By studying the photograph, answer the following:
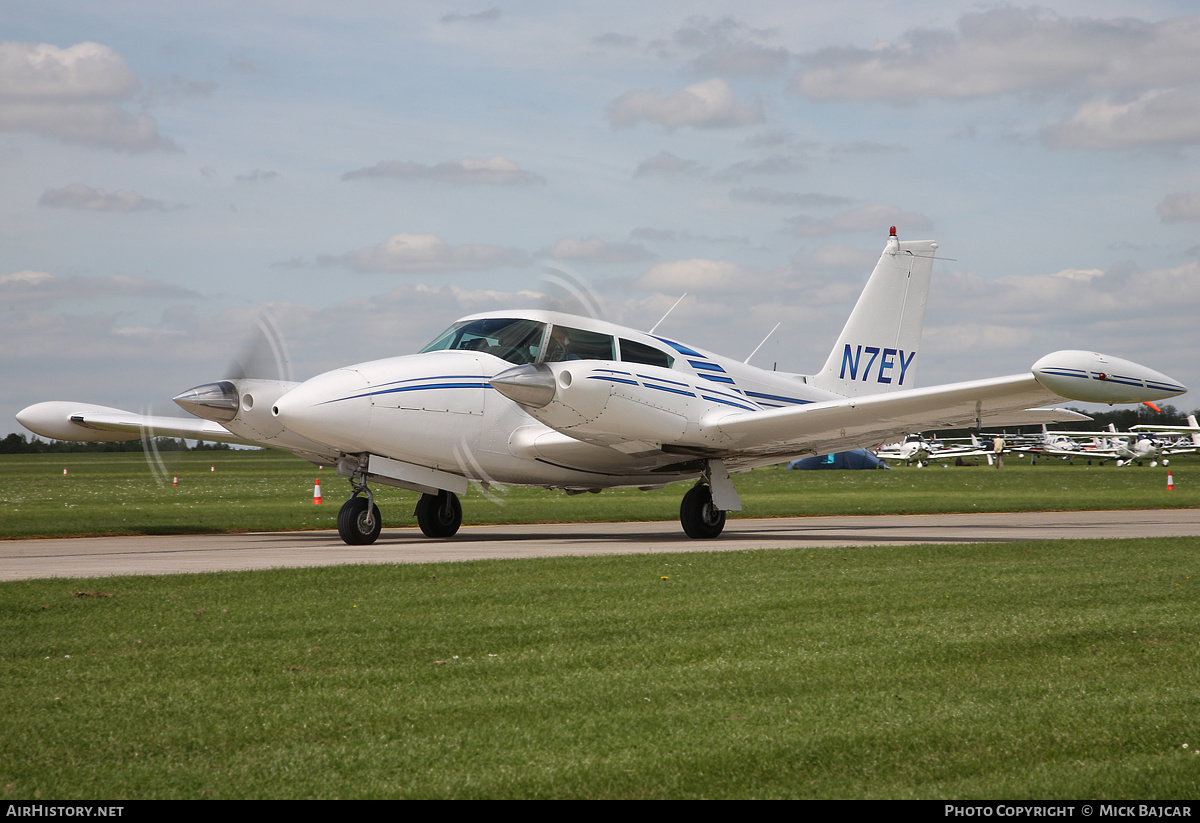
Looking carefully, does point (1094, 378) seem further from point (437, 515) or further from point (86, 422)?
point (86, 422)

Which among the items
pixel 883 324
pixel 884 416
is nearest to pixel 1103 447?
pixel 883 324

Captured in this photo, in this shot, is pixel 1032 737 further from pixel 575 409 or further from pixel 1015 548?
pixel 575 409

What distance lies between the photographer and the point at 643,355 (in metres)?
15.8

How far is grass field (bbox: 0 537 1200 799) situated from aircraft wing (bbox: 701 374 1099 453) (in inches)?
190

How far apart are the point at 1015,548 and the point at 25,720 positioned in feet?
36.6

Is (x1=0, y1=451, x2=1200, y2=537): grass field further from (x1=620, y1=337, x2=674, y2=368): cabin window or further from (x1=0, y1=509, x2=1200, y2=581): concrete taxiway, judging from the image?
(x1=620, y1=337, x2=674, y2=368): cabin window

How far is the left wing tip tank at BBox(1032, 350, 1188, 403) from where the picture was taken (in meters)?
12.8

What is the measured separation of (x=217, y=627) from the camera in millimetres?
7355

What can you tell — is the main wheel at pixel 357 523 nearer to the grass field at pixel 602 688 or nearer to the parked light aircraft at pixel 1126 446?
the grass field at pixel 602 688

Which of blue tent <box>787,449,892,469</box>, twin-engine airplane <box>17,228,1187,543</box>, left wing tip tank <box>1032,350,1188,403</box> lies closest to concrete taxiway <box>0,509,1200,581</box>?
twin-engine airplane <box>17,228,1187,543</box>

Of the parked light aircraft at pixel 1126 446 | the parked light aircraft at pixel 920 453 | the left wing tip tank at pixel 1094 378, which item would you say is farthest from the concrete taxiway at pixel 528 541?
the parked light aircraft at pixel 920 453

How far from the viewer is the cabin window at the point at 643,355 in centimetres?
1555

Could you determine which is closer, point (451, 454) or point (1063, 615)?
point (1063, 615)
